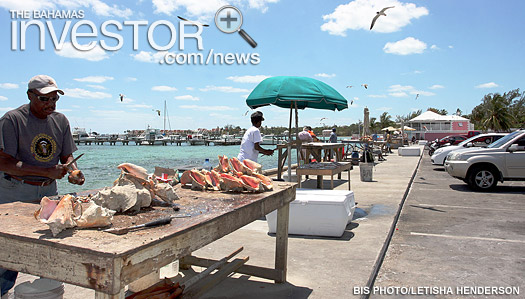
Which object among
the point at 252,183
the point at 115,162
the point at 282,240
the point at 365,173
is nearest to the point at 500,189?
the point at 365,173

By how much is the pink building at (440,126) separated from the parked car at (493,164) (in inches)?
1852

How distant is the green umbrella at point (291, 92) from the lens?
22.8 ft

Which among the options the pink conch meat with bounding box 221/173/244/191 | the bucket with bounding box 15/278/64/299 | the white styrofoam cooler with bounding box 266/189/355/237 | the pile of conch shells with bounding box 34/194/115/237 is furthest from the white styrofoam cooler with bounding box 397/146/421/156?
the pile of conch shells with bounding box 34/194/115/237

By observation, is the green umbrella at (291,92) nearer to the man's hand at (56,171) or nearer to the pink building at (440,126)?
the man's hand at (56,171)

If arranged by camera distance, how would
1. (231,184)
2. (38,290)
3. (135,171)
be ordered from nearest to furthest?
(38,290) → (135,171) → (231,184)

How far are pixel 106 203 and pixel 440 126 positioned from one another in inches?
2714

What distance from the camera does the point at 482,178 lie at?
35.9 ft

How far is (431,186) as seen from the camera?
12109mm

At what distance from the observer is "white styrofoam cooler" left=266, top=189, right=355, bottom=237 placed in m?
5.40

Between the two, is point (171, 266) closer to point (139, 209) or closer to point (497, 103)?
point (139, 209)

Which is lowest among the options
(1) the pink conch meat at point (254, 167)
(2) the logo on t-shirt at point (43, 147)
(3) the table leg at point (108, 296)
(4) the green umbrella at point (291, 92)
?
(3) the table leg at point (108, 296)

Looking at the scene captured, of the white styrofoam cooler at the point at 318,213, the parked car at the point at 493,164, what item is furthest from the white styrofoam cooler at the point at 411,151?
the white styrofoam cooler at the point at 318,213

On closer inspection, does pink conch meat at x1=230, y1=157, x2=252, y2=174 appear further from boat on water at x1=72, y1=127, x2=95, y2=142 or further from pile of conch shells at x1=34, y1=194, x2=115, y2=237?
boat on water at x1=72, y1=127, x2=95, y2=142

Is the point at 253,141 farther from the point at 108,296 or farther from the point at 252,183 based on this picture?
the point at 108,296
